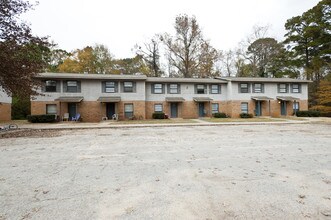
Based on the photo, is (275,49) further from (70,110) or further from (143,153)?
(143,153)

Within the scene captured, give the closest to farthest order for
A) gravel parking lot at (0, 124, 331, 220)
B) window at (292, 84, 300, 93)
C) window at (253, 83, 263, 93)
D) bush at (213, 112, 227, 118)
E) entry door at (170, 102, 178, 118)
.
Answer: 1. gravel parking lot at (0, 124, 331, 220)
2. bush at (213, 112, 227, 118)
3. entry door at (170, 102, 178, 118)
4. window at (253, 83, 263, 93)
5. window at (292, 84, 300, 93)

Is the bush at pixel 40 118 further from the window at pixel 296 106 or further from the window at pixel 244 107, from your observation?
the window at pixel 296 106

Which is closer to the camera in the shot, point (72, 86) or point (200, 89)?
point (72, 86)

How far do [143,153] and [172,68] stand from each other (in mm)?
35915

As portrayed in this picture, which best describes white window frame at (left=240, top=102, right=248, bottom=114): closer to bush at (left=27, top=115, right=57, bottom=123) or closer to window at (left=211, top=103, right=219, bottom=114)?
window at (left=211, top=103, right=219, bottom=114)

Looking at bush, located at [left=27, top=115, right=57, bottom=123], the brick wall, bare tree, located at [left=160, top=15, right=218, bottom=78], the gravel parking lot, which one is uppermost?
bare tree, located at [left=160, top=15, right=218, bottom=78]

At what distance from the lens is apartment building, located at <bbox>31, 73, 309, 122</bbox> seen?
23.3m

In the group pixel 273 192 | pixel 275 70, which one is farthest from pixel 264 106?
pixel 273 192

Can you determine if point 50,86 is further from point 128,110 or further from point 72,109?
point 128,110

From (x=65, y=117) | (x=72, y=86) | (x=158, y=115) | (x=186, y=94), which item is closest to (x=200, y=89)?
(x=186, y=94)

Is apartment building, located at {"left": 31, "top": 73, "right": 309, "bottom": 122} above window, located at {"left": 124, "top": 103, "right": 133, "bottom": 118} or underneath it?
above

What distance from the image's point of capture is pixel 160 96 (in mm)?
26375

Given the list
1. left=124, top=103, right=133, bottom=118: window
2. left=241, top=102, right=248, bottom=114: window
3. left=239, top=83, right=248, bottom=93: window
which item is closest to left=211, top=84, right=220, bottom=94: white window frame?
left=239, top=83, right=248, bottom=93: window

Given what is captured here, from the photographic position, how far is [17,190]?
12.3 feet
